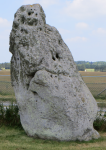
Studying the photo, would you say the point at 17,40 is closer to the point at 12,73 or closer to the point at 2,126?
the point at 12,73

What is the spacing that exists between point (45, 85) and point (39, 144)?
1282mm

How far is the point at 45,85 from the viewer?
432 cm

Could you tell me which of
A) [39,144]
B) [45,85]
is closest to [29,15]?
[45,85]

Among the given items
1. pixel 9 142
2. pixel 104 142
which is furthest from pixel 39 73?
pixel 104 142

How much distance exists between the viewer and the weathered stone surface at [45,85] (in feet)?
14.3

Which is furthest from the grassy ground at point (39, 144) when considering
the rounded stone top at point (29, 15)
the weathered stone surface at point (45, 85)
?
the rounded stone top at point (29, 15)

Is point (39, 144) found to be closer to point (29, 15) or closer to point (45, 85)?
point (45, 85)

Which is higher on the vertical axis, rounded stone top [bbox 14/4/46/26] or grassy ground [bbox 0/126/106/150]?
rounded stone top [bbox 14/4/46/26]

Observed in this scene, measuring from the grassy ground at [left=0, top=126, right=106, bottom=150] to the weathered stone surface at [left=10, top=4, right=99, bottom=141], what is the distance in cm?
14

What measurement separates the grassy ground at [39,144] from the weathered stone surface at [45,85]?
14 centimetres

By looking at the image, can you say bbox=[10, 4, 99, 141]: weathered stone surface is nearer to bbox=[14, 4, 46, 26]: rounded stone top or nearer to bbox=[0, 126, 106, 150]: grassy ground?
bbox=[14, 4, 46, 26]: rounded stone top

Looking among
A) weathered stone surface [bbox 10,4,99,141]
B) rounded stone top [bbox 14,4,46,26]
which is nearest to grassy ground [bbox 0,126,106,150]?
weathered stone surface [bbox 10,4,99,141]

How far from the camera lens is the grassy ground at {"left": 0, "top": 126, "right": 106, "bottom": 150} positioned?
412cm

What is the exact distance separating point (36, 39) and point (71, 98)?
61.3 inches
